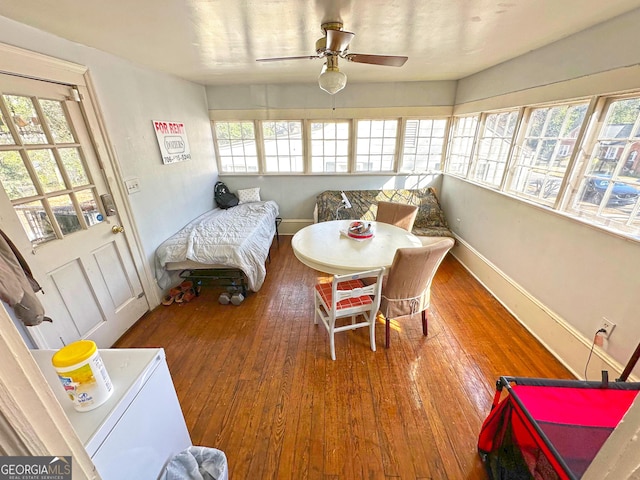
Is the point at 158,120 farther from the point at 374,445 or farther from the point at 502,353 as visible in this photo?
the point at 502,353

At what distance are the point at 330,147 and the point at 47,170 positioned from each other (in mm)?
3329

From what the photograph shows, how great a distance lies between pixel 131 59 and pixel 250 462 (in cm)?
325

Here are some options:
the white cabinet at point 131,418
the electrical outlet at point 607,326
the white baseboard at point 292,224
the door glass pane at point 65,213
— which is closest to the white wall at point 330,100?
the white baseboard at point 292,224

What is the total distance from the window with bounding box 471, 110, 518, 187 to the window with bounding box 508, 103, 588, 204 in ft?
0.56

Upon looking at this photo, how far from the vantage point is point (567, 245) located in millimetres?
1995

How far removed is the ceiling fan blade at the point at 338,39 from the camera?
4.91 feet

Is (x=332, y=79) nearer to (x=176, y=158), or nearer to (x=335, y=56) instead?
(x=335, y=56)

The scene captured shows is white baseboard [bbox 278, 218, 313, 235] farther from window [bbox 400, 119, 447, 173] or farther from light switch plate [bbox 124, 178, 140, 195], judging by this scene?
light switch plate [bbox 124, 178, 140, 195]

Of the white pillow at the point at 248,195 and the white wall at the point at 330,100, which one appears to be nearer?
the white wall at the point at 330,100

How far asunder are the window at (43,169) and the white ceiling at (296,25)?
50 cm

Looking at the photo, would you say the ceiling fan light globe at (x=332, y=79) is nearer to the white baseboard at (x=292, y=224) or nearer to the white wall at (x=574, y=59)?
the white wall at (x=574, y=59)

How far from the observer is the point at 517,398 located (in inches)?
43.1

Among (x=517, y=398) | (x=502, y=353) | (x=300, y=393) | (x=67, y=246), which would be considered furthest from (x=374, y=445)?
(x=67, y=246)

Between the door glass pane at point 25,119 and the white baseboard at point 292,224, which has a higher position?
the door glass pane at point 25,119
